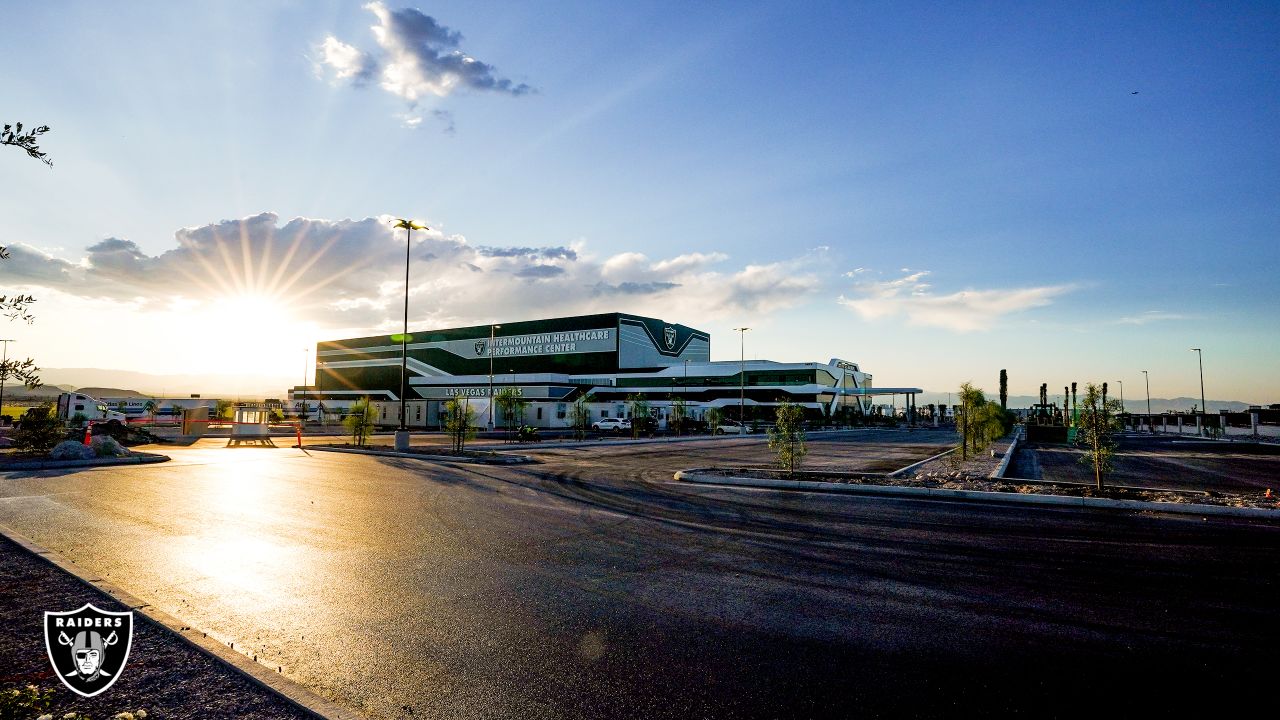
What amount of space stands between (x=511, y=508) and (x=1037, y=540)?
32.7ft

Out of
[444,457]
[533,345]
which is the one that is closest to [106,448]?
[444,457]

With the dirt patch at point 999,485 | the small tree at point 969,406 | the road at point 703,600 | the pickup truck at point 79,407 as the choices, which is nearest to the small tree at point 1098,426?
the dirt patch at point 999,485

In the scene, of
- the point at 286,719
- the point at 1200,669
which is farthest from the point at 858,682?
the point at 286,719

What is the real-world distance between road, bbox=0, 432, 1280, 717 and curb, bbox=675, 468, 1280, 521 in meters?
1.08

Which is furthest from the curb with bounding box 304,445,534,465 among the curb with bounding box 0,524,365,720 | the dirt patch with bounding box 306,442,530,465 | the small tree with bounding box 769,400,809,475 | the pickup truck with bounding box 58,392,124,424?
the pickup truck with bounding box 58,392,124,424

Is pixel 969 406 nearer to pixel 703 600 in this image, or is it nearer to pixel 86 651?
pixel 703 600

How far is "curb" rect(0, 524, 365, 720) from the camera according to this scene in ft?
14.2

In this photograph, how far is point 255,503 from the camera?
1361 cm

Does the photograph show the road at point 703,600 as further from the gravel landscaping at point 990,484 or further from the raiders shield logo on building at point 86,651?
the gravel landscaping at point 990,484

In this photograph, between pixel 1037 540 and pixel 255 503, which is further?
pixel 255 503

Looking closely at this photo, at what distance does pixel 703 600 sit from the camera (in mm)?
6961

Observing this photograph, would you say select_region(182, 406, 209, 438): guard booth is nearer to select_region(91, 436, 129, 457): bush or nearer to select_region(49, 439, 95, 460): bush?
select_region(91, 436, 129, 457): bush

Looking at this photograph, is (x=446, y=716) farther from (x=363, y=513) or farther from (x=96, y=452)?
(x=96, y=452)

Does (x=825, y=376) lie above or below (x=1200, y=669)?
above
